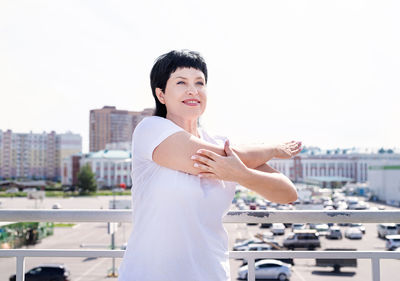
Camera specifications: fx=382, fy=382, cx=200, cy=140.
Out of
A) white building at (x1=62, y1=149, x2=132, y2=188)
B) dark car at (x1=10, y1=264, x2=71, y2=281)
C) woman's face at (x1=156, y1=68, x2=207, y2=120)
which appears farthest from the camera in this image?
white building at (x1=62, y1=149, x2=132, y2=188)

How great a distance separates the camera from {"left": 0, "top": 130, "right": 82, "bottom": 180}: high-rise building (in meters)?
67.1

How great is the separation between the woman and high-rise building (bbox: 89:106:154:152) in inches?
2537

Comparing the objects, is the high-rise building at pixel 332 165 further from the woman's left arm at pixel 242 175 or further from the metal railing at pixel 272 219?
the woman's left arm at pixel 242 175

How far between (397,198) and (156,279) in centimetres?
3904

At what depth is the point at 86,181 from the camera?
4638cm

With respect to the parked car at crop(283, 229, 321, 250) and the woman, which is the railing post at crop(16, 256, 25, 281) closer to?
the woman

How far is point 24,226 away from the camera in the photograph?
750 inches

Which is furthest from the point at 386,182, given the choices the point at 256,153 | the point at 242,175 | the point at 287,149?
the point at 242,175

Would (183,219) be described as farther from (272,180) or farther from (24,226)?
(24,226)

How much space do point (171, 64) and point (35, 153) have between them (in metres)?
73.0

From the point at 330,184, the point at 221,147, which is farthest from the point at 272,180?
the point at 330,184

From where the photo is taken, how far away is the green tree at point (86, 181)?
46125mm

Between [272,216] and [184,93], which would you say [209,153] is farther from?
[272,216]

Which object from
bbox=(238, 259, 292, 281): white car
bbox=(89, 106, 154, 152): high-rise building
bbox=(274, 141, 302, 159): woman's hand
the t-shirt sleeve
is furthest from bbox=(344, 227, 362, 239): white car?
bbox=(89, 106, 154, 152): high-rise building
